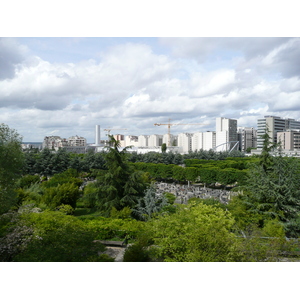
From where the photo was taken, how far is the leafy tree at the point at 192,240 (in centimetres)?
761

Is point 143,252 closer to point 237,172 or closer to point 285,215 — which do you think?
point 285,215

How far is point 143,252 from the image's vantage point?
8.41 meters

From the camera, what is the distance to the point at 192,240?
7.84 m

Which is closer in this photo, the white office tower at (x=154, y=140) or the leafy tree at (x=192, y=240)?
the leafy tree at (x=192, y=240)

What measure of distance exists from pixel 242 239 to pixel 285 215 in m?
5.89

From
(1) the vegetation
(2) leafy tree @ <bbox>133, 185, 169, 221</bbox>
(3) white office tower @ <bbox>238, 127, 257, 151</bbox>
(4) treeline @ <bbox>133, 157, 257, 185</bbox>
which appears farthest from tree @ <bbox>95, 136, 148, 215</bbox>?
(3) white office tower @ <bbox>238, 127, 257, 151</bbox>

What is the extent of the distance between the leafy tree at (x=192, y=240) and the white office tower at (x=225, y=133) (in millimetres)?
74192

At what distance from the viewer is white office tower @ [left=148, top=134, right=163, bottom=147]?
116 metres

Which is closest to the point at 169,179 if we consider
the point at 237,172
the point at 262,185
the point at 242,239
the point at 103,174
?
the point at 237,172

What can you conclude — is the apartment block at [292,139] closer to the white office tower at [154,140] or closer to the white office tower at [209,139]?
the white office tower at [209,139]

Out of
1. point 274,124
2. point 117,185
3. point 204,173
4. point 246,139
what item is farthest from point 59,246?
point 246,139

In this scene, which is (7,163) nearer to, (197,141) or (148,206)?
(148,206)

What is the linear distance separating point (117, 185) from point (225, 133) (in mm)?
71844

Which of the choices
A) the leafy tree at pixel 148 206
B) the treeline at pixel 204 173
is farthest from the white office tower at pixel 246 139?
the leafy tree at pixel 148 206
